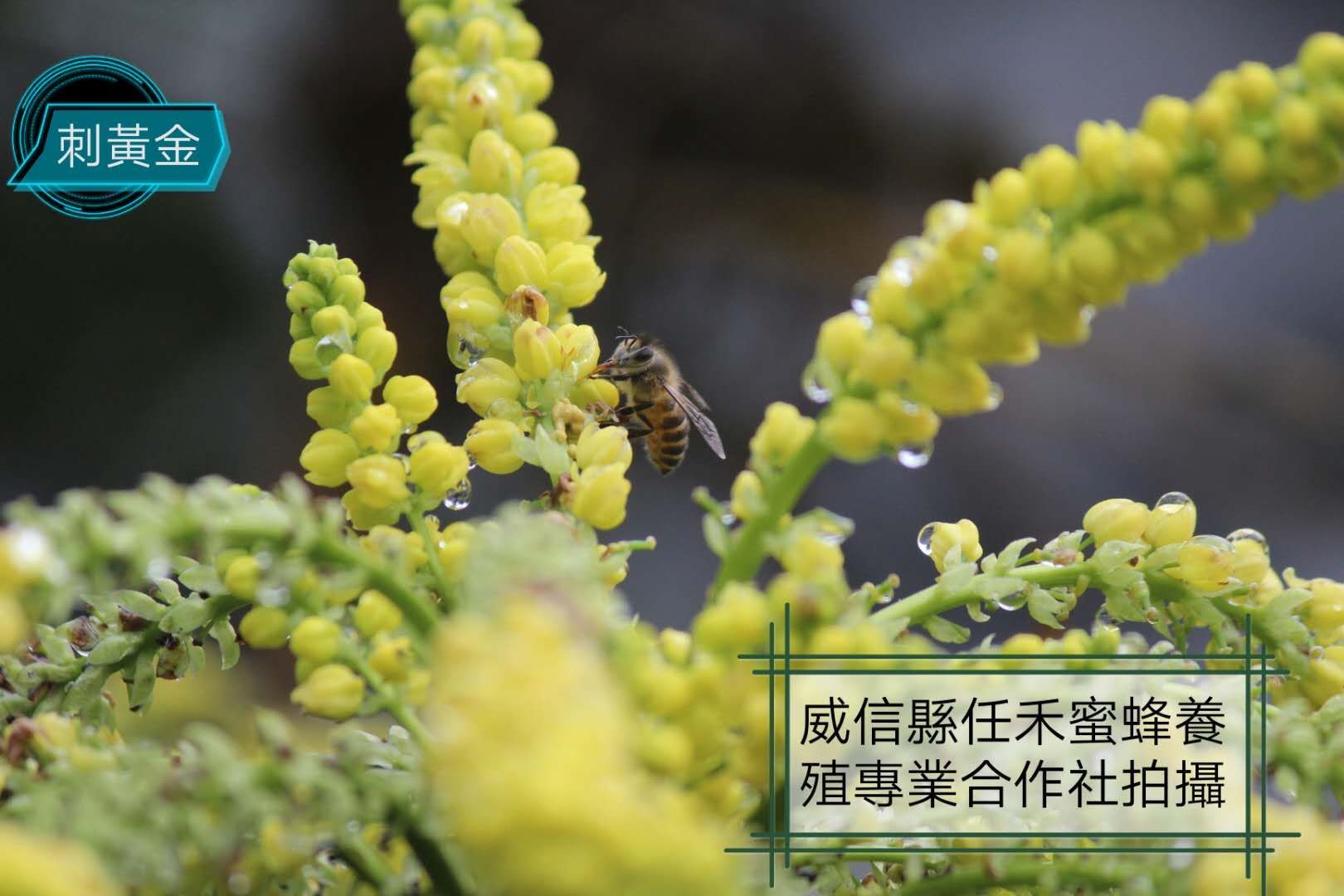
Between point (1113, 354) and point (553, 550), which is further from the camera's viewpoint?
point (1113, 354)

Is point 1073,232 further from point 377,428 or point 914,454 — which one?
point 377,428

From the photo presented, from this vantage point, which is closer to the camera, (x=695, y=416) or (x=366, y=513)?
(x=366, y=513)

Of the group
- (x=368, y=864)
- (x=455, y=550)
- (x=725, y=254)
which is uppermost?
(x=725, y=254)

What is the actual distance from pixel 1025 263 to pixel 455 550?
0.21 metres

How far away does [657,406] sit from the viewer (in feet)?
3.04

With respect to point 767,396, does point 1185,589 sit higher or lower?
lower

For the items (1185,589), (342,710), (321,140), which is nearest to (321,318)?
(342,710)

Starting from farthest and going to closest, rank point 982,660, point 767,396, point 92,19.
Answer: point 767,396, point 92,19, point 982,660

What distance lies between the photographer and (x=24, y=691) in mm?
435

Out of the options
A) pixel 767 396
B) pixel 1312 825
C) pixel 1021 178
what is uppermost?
pixel 767 396

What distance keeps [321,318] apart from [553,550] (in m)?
0.20

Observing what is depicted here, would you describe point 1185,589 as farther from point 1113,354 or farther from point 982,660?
point 1113,354

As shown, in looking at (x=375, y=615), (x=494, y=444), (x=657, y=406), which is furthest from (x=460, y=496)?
(x=657, y=406)

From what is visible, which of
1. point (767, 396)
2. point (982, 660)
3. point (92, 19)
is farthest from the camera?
point (767, 396)
